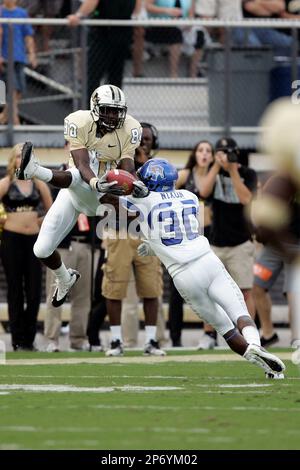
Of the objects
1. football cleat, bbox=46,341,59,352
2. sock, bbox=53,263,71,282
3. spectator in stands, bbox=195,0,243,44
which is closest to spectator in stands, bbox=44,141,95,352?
football cleat, bbox=46,341,59,352

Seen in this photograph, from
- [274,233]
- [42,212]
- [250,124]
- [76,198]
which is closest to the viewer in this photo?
[274,233]

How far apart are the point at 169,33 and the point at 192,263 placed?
644cm

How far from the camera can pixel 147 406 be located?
288 inches

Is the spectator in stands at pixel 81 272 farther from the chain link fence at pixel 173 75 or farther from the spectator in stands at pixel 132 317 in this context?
the chain link fence at pixel 173 75

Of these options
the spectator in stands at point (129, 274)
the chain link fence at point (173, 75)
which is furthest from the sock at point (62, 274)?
the chain link fence at point (173, 75)

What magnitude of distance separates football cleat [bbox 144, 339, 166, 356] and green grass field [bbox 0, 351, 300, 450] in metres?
0.93

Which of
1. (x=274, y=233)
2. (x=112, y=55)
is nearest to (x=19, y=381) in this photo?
(x=274, y=233)

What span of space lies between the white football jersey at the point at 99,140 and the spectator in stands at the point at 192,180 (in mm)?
2340

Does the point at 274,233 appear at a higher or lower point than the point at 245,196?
higher

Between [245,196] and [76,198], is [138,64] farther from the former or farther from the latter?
[76,198]

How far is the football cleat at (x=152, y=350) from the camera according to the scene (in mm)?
11688

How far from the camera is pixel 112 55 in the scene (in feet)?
48.2

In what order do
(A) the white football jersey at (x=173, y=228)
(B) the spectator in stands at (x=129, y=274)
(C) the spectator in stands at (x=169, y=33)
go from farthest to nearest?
(C) the spectator in stands at (x=169, y=33) → (B) the spectator in stands at (x=129, y=274) → (A) the white football jersey at (x=173, y=228)

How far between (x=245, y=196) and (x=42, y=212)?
2697 millimetres
